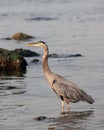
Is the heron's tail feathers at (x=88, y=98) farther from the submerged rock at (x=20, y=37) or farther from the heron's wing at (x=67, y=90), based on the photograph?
the submerged rock at (x=20, y=37)

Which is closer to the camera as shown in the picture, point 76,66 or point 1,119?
point 1,119

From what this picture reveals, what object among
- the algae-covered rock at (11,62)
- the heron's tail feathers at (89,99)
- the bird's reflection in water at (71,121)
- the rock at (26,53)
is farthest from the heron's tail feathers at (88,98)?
the rock at (26,53)

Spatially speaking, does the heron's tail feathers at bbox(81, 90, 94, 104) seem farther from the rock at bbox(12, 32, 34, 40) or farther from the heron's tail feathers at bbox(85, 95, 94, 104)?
the rock at bbox(12, 32, 34, 40)

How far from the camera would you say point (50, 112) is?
1245cm

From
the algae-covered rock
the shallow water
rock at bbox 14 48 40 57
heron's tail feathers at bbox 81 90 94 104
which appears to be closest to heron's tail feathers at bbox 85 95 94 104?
heron's tail feathers at bbox 81 90 94 104

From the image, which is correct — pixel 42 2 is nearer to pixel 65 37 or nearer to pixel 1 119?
pixel 65 37

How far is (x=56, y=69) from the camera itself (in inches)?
687

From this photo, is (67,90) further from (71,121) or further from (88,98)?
(71,121)

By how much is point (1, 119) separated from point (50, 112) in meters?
1.13

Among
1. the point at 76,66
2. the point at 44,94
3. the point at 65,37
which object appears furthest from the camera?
the point at 65,37

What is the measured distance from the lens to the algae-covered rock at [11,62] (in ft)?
56.3

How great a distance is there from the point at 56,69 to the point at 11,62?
4.28 ft

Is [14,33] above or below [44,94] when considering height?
above

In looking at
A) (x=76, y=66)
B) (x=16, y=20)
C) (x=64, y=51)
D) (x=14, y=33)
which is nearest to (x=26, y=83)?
(x=76, y=66)
